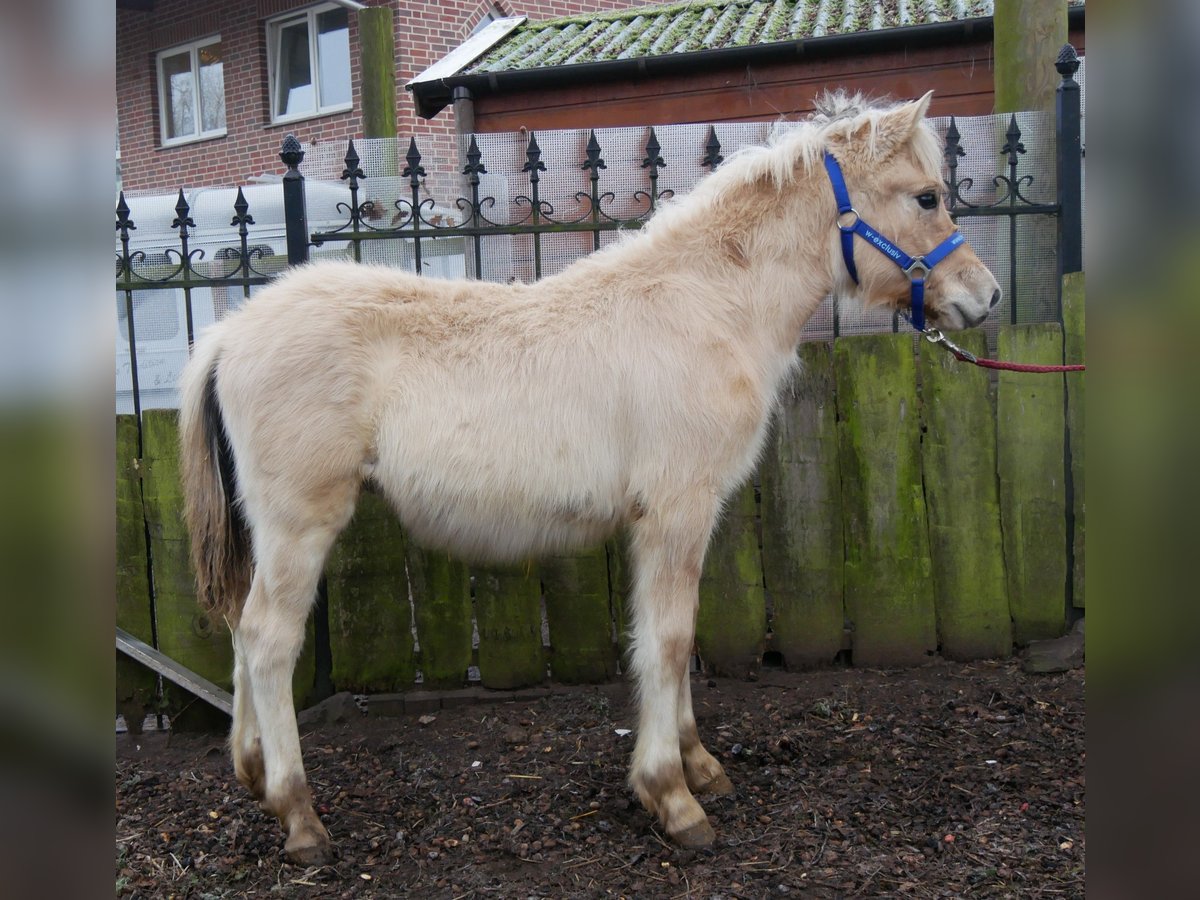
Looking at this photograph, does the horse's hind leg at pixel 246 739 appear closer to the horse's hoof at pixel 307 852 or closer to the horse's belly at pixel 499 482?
the horse's hoof at pixel 307 852

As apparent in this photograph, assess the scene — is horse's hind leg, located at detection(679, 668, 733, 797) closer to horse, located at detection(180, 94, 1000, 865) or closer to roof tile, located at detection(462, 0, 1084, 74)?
horse, located at detection(180, 94, 1000, 865)

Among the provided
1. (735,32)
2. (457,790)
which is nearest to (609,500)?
(457,790)

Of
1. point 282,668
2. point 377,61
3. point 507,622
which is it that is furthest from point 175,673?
point 377,61

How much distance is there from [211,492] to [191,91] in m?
16.3

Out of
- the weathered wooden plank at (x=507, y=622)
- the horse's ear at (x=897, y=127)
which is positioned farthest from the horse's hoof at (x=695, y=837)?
the horse's ear at (x=897, y=127)

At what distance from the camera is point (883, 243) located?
3375mm

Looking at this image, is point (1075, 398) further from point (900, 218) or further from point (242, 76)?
point (242, 76)

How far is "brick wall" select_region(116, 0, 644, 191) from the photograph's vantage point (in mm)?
14281

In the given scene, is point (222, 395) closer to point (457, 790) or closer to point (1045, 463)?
point (457, 790)

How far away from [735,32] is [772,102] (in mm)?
1264

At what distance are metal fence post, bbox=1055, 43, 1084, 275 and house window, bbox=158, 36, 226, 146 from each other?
50.7 ft

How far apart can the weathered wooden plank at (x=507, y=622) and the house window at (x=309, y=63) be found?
12.9 meters

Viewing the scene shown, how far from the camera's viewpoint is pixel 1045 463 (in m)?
4.31

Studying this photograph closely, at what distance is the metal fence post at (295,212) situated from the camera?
4.21 metres
